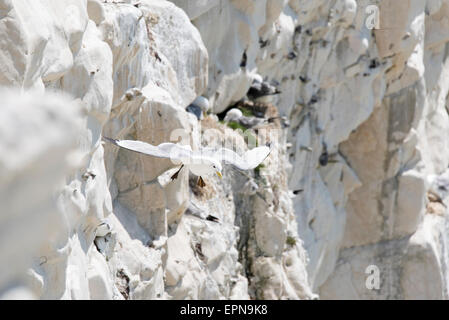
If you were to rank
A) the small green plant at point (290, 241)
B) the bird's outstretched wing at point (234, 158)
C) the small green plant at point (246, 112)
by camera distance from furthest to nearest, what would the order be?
the small green plant at point (290, 241) < the small green plant at point (246, 112) < the bird's outstretched wing at point (234, 158)

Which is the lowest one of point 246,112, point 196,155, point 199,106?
point 196,155

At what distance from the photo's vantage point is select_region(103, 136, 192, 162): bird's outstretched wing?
19.6 ft

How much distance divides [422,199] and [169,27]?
12.0 meters

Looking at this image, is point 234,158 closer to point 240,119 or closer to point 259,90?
point 240,119

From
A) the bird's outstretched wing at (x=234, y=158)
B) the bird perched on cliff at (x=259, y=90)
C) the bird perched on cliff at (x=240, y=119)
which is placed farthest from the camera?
Answer: the bird perched on cliff at (x=259, y=90)

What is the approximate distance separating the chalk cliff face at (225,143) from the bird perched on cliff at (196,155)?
49cm

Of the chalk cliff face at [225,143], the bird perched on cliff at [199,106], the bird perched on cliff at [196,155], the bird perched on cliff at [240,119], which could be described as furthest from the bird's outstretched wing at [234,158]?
the bird perched on cliff at [240,119]

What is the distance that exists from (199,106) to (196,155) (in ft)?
15.3

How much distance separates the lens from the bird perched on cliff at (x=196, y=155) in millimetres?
6062

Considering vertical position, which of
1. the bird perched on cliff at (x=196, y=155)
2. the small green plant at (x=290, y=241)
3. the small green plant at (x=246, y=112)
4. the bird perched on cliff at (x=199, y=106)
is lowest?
the small green plant at (x=290, y=241)

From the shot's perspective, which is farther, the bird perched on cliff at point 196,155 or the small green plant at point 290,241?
the small green plant at point 290,241

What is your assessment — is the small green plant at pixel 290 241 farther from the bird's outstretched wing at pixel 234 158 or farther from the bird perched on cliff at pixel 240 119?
the bird's outstretched wing at pixel 234 158

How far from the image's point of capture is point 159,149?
6.23m

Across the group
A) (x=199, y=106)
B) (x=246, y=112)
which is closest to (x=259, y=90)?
(x=246, y=112)
